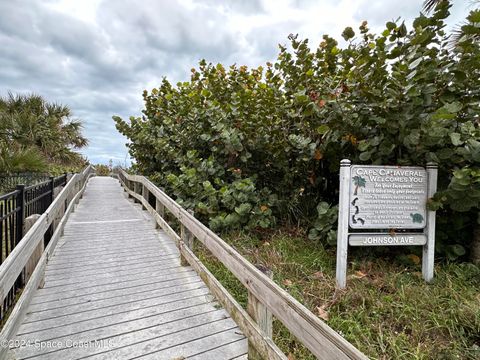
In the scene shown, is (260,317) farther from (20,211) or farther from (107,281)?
(20,211)

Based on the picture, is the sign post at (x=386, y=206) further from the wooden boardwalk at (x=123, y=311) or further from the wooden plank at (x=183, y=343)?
the wooden boardwalk at (x=123, y=311)

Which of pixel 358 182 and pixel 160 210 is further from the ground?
pixel 358 182

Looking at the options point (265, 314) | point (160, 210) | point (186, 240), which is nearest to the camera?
point (265, 314)

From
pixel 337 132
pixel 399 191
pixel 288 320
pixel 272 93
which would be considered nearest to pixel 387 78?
pixel 337 132

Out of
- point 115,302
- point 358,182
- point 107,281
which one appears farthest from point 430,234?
point 107,281

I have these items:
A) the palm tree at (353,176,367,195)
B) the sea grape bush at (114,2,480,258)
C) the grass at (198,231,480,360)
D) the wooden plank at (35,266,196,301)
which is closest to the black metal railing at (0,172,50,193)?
the sea grape bush at (114,2,480,258)

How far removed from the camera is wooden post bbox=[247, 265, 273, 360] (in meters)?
2.02

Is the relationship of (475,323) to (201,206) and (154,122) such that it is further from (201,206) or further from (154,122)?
(154,122)

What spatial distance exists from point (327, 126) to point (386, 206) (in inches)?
45.4

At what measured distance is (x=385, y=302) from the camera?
262cm

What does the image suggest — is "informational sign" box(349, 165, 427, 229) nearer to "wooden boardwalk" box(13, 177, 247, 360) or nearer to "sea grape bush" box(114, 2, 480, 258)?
"sea grape bush" box(114, 2, 480, 258)

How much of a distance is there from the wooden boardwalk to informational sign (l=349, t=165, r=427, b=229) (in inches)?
71.8

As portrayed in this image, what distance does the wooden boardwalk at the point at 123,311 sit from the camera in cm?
212

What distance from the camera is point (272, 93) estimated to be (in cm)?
443
